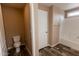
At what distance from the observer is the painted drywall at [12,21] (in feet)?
2.70

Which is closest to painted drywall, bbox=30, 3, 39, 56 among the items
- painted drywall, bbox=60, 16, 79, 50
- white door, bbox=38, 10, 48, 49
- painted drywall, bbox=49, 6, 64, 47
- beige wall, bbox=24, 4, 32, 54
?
beige wall, bbox=24, 4, 32, 54

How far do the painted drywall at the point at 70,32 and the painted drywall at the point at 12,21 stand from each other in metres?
0.87

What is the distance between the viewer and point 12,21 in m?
0.84

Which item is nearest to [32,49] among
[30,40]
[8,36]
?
[30,40]

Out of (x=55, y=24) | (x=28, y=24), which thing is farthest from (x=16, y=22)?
(x=55, y=24)

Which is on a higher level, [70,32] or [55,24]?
[55,24]

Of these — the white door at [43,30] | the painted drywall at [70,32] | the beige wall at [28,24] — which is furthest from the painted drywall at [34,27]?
the painted drywall at [70,32]

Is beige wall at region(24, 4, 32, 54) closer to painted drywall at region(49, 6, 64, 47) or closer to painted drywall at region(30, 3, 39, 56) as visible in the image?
painted drywall at region(30, 3, 39, 56)

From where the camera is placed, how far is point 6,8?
0.78 metres

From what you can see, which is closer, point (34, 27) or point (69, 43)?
point (34, 27)

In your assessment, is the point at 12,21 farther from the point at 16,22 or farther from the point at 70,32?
the point at 70,32

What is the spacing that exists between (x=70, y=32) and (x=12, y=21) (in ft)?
3.83

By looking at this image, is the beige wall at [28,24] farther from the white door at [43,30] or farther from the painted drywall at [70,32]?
the painted drywall at [70,32]

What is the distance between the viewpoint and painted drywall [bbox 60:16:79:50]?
103cm
